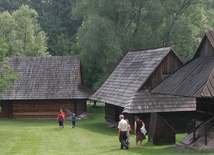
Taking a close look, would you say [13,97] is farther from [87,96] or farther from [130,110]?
[130,110]

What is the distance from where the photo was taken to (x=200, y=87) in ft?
50.5

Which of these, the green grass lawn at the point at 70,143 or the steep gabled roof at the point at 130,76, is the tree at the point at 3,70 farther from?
the steep gabled roof at the point at 130,76

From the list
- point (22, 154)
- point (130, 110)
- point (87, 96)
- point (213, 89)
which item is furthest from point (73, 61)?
point (213, 89)

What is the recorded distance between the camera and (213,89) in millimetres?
15062

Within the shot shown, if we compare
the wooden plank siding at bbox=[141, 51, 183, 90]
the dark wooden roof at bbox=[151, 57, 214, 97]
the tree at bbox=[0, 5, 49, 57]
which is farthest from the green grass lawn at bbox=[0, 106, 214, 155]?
the tree at bbox=[0, 5, 49, 57]

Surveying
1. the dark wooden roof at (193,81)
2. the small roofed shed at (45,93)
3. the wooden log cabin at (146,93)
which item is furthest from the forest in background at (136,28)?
the dark wooden roof at (193,81)

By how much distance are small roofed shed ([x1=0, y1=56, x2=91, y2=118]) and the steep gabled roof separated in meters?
5.27

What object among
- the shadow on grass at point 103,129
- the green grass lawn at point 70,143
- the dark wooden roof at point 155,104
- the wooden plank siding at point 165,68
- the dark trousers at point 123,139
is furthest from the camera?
the wooden plank siding at point 165,68

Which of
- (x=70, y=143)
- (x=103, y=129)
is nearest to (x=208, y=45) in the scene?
(x=70, y=143)

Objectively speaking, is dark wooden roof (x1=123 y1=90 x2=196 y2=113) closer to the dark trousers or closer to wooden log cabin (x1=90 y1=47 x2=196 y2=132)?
wooden log cabin (x1=90 y1=47 x2=196 y2=132)

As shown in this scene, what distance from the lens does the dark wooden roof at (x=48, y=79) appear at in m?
34.4

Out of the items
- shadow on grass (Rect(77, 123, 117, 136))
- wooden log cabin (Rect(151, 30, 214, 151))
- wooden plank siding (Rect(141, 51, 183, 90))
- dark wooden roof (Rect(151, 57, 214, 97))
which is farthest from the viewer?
wooden plank siding (Rect(141, 51, 183, 90))

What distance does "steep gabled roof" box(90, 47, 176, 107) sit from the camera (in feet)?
84.1

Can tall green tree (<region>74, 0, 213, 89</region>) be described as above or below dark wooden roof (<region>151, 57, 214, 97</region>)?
above
